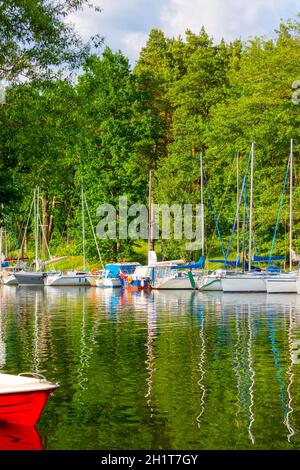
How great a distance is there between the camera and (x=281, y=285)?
54.6 metres

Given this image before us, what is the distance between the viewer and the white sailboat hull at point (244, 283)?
5662cm

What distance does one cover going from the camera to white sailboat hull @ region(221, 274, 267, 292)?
56.6 m

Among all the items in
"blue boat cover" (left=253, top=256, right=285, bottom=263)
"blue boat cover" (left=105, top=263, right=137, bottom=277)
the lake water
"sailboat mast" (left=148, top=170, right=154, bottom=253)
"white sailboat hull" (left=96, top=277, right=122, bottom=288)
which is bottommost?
the lake water

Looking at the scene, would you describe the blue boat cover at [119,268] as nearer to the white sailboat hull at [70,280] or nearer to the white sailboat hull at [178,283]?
the white sailboat hull at [70,280]

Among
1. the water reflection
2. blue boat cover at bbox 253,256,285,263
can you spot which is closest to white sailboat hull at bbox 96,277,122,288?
blue boat cover at bbox 253,256,285,263

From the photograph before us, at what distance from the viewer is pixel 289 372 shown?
72.5ft

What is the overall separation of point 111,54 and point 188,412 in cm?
6805

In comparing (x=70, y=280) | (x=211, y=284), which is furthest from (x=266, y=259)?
(x=70, y=280)

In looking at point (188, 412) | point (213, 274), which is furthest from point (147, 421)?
point (213, 274)

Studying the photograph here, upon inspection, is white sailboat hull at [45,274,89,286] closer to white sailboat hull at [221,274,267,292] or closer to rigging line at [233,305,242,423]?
white sailboat hull at [221,274,267,292]

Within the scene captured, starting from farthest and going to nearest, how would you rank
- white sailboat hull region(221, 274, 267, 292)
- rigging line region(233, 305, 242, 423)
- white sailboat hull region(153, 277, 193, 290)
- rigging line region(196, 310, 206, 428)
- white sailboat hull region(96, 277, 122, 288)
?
white sailboat hull region(96, 277, 122, 288)
white sailboat hull region(153, 277, 193, 290)
white sailboat hull region(221, 274, 267, 292)
rigging line region(233, 305, 242, 423)
rigging line region(196, 310, 206, 428)

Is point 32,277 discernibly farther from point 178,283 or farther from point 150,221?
point 178,283

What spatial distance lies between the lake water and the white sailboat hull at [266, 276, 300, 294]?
435 inches

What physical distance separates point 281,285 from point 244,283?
3194mm
